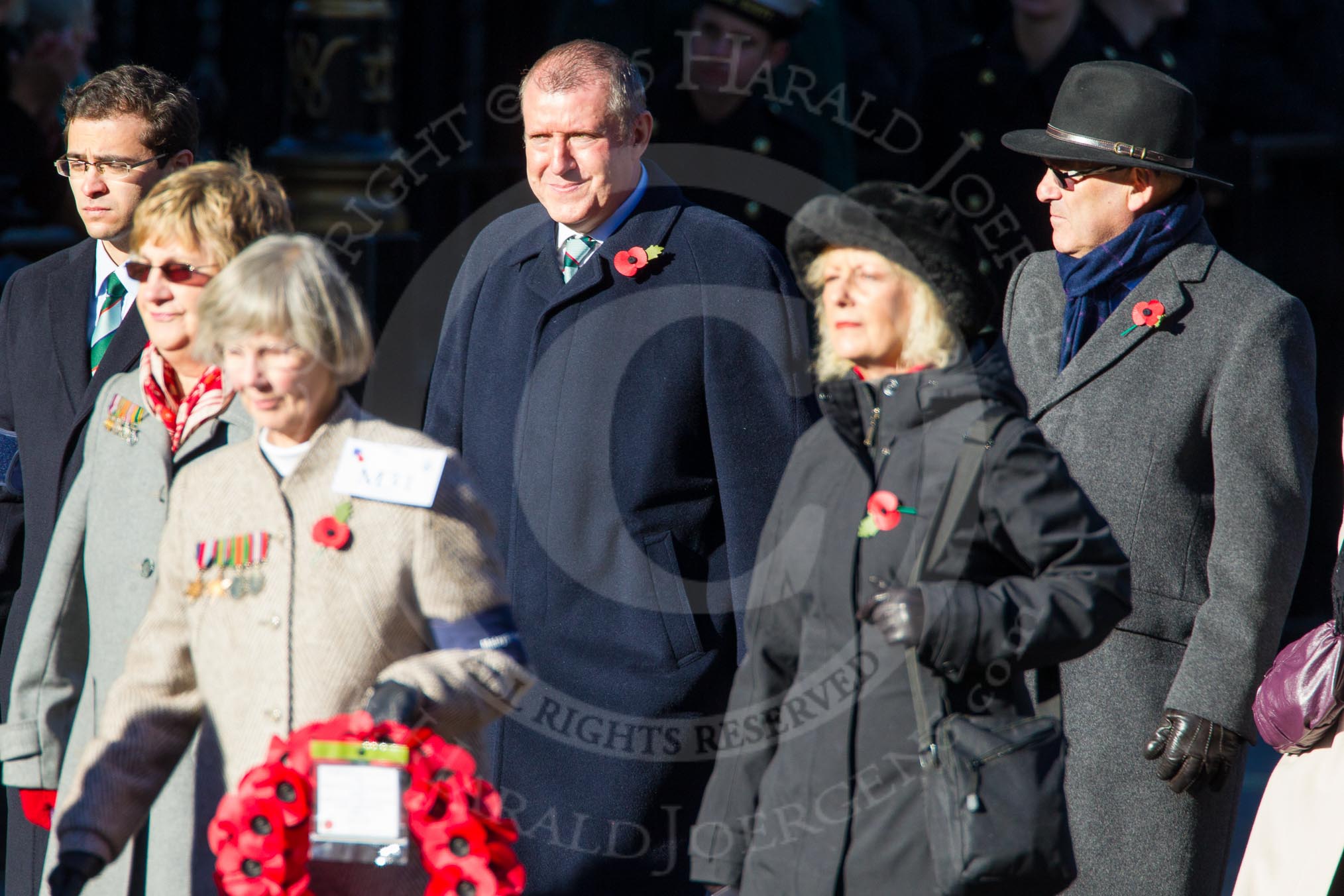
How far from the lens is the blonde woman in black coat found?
2590 mm

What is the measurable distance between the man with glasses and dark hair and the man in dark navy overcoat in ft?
2.38

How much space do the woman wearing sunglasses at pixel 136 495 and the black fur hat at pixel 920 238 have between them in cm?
95

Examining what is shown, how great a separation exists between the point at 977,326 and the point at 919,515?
0.93ft

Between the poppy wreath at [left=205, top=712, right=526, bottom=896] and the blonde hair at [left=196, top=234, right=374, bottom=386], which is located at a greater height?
the blonde hair at [left=196, top=234, right=374, bottom=386]

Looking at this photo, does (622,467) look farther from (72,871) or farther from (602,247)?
(72,871)

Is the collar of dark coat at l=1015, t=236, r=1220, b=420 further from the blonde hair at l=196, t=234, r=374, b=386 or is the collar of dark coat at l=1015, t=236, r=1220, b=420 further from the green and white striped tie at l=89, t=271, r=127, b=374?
the green and white striped tie at l=89, t=271, r=127, b=374

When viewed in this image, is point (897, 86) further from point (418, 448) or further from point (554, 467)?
point (418, 448)

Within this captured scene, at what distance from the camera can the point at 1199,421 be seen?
3.42 m

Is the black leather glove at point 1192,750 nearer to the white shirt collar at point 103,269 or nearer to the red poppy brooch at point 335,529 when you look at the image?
the red poppy brooch at point 335,529

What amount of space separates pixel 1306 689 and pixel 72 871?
2059 mm

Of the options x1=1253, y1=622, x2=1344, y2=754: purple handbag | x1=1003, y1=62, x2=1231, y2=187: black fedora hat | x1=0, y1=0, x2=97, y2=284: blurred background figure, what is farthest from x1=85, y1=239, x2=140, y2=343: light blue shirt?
x1=0, y1=0, x2=97, y2=284: blurred background figure

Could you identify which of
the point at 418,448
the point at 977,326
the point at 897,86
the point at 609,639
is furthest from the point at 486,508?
the point at 897,86

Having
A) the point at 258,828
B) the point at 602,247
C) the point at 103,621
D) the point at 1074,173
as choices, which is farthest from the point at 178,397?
the point at 1074,173

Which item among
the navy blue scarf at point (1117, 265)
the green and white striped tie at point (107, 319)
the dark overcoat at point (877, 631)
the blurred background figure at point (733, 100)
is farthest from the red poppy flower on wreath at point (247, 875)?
the blurred background figure at point (733, 100)
